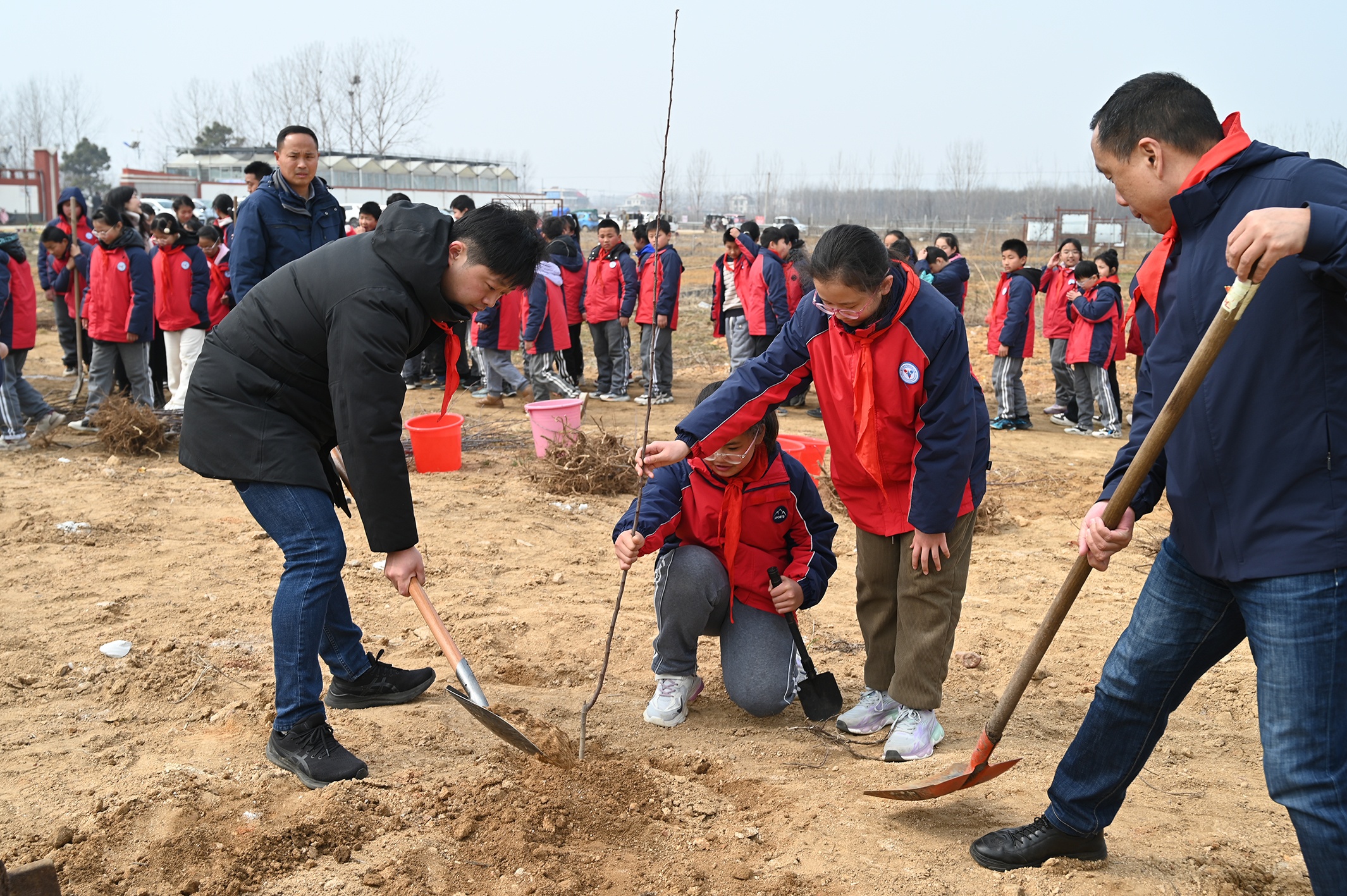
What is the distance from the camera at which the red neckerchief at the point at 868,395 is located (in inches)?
122

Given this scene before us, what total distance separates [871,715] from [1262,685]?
167 centimetres

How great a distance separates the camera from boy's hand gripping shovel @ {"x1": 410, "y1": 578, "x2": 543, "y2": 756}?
9.61ft

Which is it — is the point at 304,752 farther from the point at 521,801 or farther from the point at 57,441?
the point at 57,441

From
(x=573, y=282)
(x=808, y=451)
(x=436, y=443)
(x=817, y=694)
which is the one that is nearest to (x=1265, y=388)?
(x=817, y=694)

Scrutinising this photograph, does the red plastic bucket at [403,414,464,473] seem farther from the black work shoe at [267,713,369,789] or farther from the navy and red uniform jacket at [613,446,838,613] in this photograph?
the black work shoe at [267,713,369,789]

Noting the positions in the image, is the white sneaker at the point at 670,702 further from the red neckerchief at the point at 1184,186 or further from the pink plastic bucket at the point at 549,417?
the pink plastic bucket at the point at 549,417

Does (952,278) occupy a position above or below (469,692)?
above

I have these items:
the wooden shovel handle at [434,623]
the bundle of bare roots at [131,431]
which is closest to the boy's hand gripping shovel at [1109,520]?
the wooden shovel handle at [434,623]

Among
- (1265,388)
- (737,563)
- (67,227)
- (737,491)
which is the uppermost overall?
(1265,388)

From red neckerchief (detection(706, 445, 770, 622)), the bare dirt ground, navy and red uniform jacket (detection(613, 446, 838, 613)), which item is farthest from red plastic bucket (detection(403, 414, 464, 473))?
red neckerchief (detection(706, 445, 770, 622))

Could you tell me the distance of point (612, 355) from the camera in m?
11.3

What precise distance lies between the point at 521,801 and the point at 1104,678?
65.6 inches

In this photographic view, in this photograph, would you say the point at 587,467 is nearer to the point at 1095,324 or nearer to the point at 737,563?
the point at 737,563

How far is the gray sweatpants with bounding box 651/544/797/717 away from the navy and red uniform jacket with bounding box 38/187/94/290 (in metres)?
8.82
